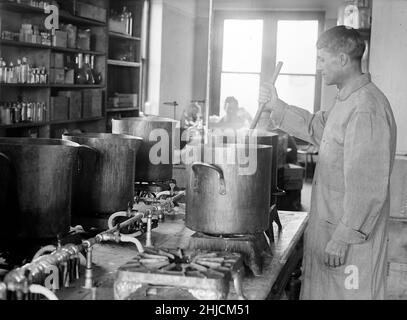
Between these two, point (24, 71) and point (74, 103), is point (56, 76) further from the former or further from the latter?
point (24, 71)

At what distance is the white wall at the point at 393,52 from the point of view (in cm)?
443

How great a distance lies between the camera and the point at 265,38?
10422mm

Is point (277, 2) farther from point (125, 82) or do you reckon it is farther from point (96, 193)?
point (96, 193)

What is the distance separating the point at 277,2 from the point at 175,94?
2.44 meters

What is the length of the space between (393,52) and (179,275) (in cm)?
344

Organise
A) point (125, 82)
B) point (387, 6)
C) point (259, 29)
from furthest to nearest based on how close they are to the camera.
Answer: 1. point (259, 29)
2. point (125, 82)
3. point (387, 6)

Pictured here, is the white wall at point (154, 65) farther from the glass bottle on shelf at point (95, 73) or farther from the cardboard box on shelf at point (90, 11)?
the cardboard box on shelf at point (90, 11)

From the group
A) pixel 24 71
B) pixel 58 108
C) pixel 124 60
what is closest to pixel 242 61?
pixel 124 60

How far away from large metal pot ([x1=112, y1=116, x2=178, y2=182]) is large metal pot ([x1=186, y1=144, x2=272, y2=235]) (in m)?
0.85

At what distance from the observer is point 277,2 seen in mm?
10289

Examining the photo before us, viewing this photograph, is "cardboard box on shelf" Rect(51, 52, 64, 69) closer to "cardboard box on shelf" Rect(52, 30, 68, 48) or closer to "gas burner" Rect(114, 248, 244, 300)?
"cardboard box on shelf" Rect(52, 30, 68, 48)

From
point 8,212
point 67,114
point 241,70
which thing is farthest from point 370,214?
point 241,70

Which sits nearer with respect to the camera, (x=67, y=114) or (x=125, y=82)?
(x=67, y=114)

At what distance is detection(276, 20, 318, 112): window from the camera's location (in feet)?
33.5
